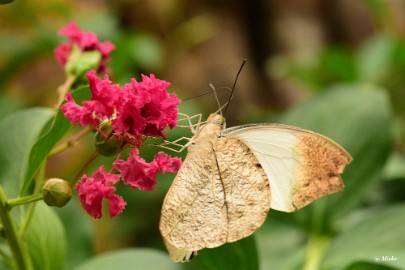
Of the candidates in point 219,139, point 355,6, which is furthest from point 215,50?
point 219,139

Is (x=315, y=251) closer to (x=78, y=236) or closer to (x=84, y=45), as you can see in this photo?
(x=78, y=236)

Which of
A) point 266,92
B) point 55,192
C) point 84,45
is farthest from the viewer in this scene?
point 266,92

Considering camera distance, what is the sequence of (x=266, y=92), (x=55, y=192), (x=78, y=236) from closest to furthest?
(x=55, y=192), (x=78, y=236), (x=266, y=92)

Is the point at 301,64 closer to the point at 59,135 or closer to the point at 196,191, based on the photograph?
the point at 196,191

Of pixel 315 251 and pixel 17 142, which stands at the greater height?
pixel 17 142

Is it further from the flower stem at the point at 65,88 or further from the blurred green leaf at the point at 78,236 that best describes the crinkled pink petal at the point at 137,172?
the blurred green leaf at the point at 78,236

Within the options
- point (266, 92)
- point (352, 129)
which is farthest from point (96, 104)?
point (266, 92)
